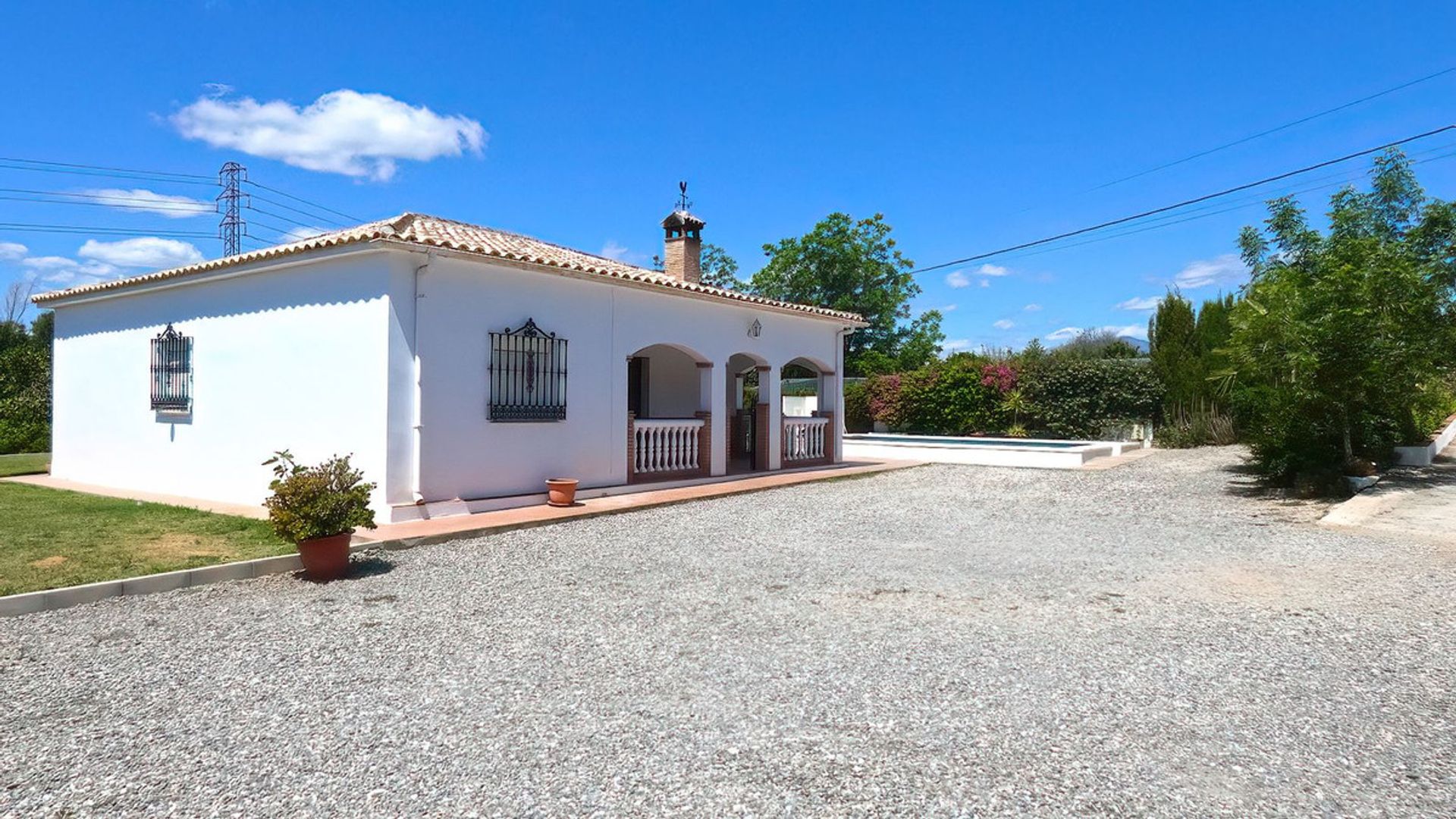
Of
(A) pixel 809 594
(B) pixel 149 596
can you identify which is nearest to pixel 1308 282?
(A) pixel 809 594

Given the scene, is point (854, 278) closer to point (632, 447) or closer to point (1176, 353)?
point (1176, 353)

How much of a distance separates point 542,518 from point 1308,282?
11583 millimetres

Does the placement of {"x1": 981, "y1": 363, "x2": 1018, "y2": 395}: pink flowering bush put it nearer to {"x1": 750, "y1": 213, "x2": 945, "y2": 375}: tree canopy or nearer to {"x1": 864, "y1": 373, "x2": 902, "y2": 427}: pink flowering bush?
{"x1": 864, "y1": 373, "x2": 902, "y2": 427}: pink flowering bush

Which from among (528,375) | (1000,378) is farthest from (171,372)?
(1000,378)

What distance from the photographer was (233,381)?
35.5ft

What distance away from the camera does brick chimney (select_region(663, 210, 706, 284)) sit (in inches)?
672

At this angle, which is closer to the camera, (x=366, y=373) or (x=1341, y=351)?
(x=366, y=373)

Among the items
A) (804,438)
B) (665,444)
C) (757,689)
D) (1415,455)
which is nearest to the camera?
(757,689)

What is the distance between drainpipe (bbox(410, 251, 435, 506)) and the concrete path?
10.6 metres

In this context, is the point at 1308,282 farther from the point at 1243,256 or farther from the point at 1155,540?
the point at 1243,256

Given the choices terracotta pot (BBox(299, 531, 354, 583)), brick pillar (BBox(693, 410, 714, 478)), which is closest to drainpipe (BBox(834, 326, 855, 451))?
brick pillar (BBox(693, 410, 714, 478))

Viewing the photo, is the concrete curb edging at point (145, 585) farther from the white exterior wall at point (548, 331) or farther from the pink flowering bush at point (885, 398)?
the pink flowering bush at point (885, 398)

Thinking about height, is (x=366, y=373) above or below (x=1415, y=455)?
above

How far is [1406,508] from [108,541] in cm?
1460
